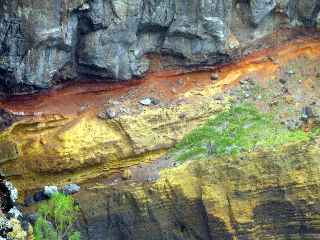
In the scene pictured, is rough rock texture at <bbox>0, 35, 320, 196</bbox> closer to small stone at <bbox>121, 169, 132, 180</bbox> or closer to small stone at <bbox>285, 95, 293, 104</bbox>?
small stone at <bbox>285, 95, 293, 104</bbox>

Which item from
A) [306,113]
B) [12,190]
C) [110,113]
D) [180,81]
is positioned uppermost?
[180,81]

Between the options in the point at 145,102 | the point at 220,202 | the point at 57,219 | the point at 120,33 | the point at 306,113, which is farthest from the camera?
the point at 145,102

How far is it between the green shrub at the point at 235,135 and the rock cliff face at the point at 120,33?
2.25 m

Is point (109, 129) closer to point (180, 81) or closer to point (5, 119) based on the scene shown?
point (180, 81)

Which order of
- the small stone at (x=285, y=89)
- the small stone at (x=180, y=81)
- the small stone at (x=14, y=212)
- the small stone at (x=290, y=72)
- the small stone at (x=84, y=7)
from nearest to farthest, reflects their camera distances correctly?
the small stone at (x=14, y=212), the small stone at (x=84, y=7), the small stone at (x=285, y=89), the small stone at (x=180, y=81), the small stone at (x=290, y=72)

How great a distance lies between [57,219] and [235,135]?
6301 mm

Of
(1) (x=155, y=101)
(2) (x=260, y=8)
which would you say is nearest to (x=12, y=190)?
(1) (x=155, y=101)

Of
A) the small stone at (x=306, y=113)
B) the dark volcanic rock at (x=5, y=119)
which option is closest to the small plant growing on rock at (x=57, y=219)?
the dark volcanic rock at (x=5, y=119)

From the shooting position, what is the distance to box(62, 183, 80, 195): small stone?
27.6 m

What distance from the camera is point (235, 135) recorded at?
28.1 metres

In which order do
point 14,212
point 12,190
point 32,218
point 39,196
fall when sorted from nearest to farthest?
point 14,212 → point 32,218 → point 12,190 → point 39,196

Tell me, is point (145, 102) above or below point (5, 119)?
above

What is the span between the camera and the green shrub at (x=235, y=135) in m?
27.4

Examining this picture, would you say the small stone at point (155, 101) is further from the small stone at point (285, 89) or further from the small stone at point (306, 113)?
the small stone at point (306, 113)
